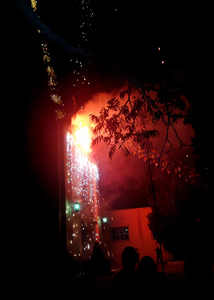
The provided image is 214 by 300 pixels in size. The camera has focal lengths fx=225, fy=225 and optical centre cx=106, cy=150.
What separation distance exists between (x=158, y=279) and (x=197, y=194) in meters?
17.8

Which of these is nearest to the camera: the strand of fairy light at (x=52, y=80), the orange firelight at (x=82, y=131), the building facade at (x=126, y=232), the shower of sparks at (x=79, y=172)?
the strand of fairy light at (x=52, y=80)

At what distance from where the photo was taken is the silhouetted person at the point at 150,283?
2965 mm

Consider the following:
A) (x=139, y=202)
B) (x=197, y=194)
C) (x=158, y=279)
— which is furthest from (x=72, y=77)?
(x=139, y=202)

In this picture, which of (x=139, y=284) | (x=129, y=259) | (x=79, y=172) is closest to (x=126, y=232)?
(x=79, y=172)

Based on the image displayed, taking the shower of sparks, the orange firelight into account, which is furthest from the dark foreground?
the orange firelight

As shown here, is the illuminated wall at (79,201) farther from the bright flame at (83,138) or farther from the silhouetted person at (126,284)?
the silhouetted person at (126,284)

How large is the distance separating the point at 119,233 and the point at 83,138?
11750mm

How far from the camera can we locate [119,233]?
2277cm

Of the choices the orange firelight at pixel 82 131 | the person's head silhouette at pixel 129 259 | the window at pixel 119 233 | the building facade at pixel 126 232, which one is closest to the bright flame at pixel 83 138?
the orange firelight at pixel 82 131

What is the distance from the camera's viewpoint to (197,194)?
19281 millimetres

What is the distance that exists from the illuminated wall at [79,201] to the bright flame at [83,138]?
20.9 inches

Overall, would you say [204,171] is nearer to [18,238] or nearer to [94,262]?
[94,262]

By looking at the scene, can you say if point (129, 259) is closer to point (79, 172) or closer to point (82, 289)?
point (82, 289)

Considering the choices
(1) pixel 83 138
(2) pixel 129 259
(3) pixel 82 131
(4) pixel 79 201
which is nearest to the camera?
(2) pixel 129 259
